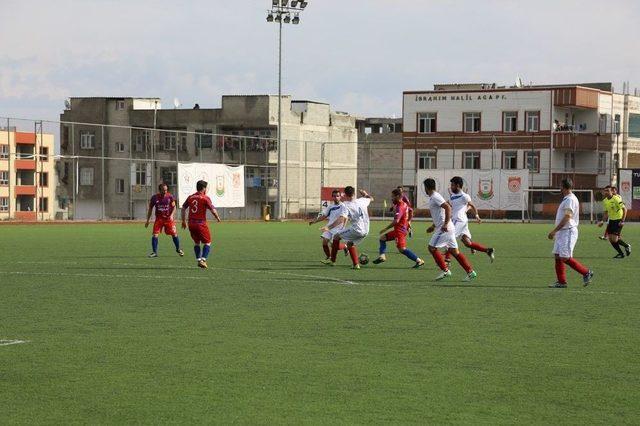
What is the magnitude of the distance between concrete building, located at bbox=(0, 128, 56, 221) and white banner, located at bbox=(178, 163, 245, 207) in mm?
6889

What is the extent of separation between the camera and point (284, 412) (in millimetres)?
8805

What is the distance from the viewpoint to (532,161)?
86.5 metres

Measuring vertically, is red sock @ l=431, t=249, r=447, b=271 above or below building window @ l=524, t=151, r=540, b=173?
below

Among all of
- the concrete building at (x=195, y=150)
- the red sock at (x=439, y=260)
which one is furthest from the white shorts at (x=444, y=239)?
the concrete building at (x=195, y=150)

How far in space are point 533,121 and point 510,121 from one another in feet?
6.52

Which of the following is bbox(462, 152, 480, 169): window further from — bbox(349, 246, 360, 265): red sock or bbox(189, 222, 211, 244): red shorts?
bbox(189, 222, 211, 244): red shorts

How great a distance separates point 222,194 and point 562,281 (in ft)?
157

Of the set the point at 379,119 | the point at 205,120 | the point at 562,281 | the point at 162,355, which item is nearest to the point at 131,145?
the point at 205,120

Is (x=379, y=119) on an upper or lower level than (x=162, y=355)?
upper

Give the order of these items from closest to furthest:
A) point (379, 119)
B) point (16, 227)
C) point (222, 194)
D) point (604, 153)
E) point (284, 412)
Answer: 1. point (284, 412)
2. point (16, 227)
3. point (222, 194)
4. point (604, 153)
5. point (379, 119)

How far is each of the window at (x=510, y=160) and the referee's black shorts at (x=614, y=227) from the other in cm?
5579

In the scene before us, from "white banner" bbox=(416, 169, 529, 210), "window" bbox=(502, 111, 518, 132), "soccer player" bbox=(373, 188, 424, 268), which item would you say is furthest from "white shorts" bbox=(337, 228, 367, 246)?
"window" bbox=(502, 111, 518, 132)

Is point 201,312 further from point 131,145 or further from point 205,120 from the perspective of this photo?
point 205,120

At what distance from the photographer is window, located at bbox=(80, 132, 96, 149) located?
6994cm
